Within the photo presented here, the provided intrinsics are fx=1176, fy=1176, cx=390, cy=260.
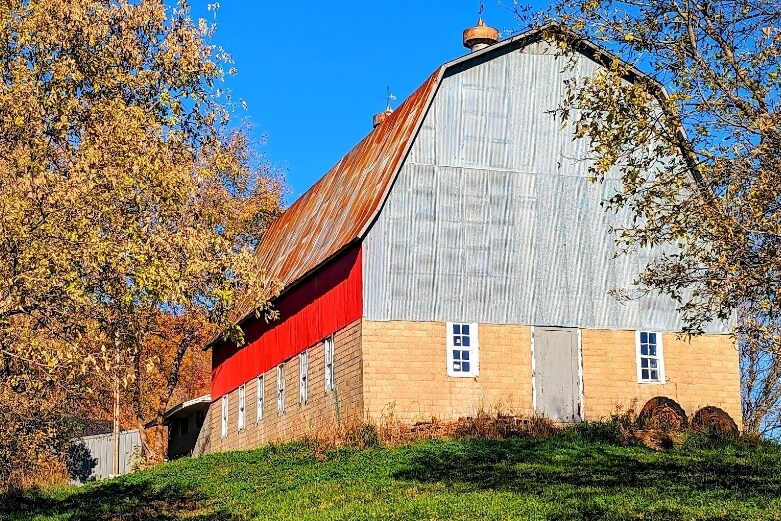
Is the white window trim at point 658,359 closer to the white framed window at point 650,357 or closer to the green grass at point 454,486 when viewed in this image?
the white framed window at point 650,357

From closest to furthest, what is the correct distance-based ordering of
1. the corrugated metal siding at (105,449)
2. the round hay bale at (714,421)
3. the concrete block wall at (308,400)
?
the round hay bale at (714,421)
the concrete block wall at (308,400)
the corrugated metal siding at (105,449)

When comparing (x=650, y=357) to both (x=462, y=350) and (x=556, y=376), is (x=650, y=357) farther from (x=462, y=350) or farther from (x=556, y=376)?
(x=462, y=350)

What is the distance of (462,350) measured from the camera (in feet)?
93.7

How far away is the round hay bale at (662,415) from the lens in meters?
27.5

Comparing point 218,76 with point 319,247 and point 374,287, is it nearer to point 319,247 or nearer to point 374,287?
point 374,287

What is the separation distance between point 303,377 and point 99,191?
1604 centimetres

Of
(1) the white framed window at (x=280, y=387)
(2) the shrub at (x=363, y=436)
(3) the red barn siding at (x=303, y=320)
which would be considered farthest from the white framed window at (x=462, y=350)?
(1) the white framed window at (x=280, y=387)

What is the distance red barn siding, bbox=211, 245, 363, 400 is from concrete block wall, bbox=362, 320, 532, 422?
3.73 ft

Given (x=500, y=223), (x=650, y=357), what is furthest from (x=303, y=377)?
(x=650, y=357)

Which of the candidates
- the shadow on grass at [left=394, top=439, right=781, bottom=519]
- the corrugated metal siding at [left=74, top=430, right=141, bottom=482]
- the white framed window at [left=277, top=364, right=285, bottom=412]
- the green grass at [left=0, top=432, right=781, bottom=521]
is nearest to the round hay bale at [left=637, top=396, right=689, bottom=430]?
the green grass at [left=0, top=432, right=781, bottom=521]

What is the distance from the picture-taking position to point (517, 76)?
30.2m

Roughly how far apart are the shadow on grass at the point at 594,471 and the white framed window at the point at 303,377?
7.31 meters

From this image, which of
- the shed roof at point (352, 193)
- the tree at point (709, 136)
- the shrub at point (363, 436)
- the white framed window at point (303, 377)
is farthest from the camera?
the white framed window at point (303, 377)

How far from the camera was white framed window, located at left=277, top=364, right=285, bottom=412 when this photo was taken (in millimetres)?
33688
